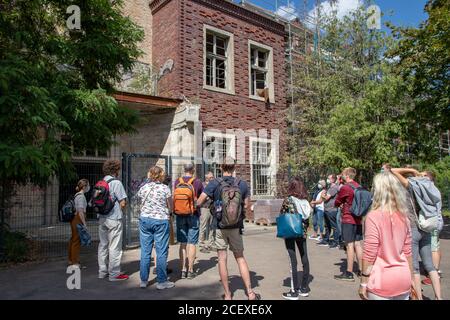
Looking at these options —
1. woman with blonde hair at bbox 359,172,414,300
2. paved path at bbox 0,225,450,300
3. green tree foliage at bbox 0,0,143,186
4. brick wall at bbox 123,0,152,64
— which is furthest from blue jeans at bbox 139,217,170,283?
brick wall at bbox 123,0,152,64

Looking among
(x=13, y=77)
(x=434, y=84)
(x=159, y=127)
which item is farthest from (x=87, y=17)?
(x=434, y=84)

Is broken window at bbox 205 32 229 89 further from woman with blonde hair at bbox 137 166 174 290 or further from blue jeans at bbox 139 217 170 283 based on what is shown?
blue jeans at bbox 139 217 170 283

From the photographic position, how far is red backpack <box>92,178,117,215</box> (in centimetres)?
557

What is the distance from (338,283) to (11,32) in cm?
748

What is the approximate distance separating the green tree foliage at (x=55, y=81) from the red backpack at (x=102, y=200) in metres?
1.19

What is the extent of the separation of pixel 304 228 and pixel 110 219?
296cm

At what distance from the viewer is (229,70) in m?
14.6

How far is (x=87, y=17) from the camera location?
7801 millimetres

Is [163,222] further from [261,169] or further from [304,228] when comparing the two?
[261,169]

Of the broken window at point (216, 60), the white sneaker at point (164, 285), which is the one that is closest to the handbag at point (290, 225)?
the white sneaker at point (164, 285)

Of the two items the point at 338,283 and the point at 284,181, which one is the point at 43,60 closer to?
the point at 338,283

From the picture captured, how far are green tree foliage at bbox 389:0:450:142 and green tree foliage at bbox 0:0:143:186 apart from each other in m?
7.02

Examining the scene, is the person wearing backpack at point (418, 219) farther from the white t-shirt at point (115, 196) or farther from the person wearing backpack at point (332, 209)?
the white t-shirt at point (115, 196)

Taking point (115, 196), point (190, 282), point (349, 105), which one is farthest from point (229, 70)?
point (190, 282)
